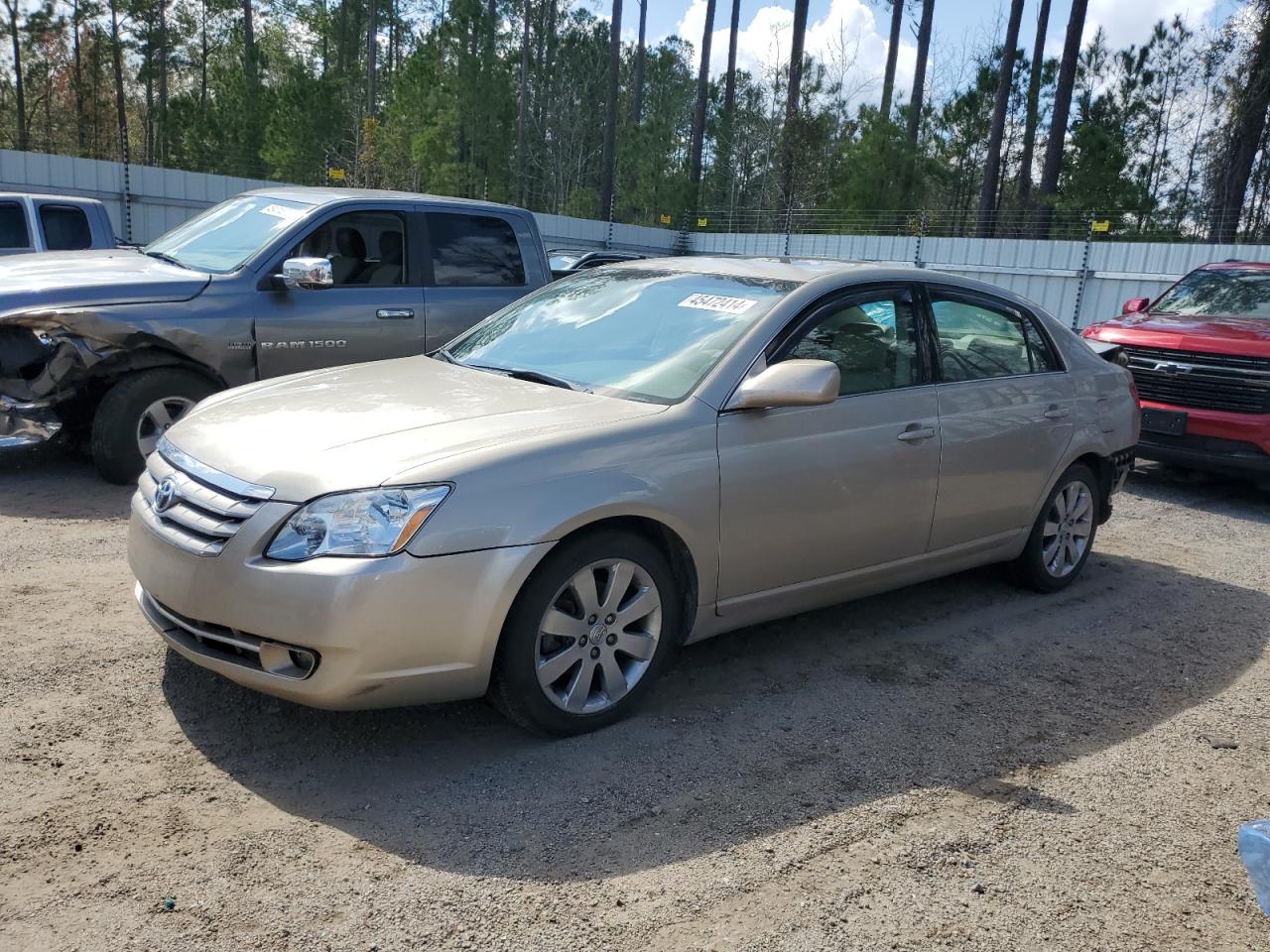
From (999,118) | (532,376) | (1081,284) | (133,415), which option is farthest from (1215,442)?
(999,118)

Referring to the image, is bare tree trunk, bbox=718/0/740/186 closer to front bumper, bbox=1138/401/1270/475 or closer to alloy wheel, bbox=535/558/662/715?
front bumper, bbox=1138/401/1270/475

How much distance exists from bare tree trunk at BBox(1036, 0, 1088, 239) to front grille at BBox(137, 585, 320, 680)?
81.4ft

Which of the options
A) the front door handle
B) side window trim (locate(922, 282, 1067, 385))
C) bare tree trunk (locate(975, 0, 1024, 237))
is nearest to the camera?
the front door handle

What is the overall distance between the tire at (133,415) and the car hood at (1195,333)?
742 cm

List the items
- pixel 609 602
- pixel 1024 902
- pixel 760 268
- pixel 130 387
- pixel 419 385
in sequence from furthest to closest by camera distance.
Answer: pixel 130 387
pixel 760 268
pixel 419 385
pixel 609 602
pixel 1024 902

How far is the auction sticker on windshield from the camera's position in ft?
14.2

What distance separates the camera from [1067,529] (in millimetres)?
5609

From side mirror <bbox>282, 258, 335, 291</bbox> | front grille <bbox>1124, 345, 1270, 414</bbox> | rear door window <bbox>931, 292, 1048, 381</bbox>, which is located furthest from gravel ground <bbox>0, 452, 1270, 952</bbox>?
front grille <bbox>1124, 345, 1270, 414</bbox>

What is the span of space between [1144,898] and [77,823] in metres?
2.99

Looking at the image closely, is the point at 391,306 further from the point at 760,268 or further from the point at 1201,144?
the point at 1201,144

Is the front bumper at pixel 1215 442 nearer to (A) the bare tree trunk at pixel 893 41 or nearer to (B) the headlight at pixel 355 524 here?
(B) the headlight at pixel 355 524

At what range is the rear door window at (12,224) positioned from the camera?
368 inches

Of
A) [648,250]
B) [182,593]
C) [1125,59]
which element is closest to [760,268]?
[182,593]

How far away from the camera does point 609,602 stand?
3.56m
